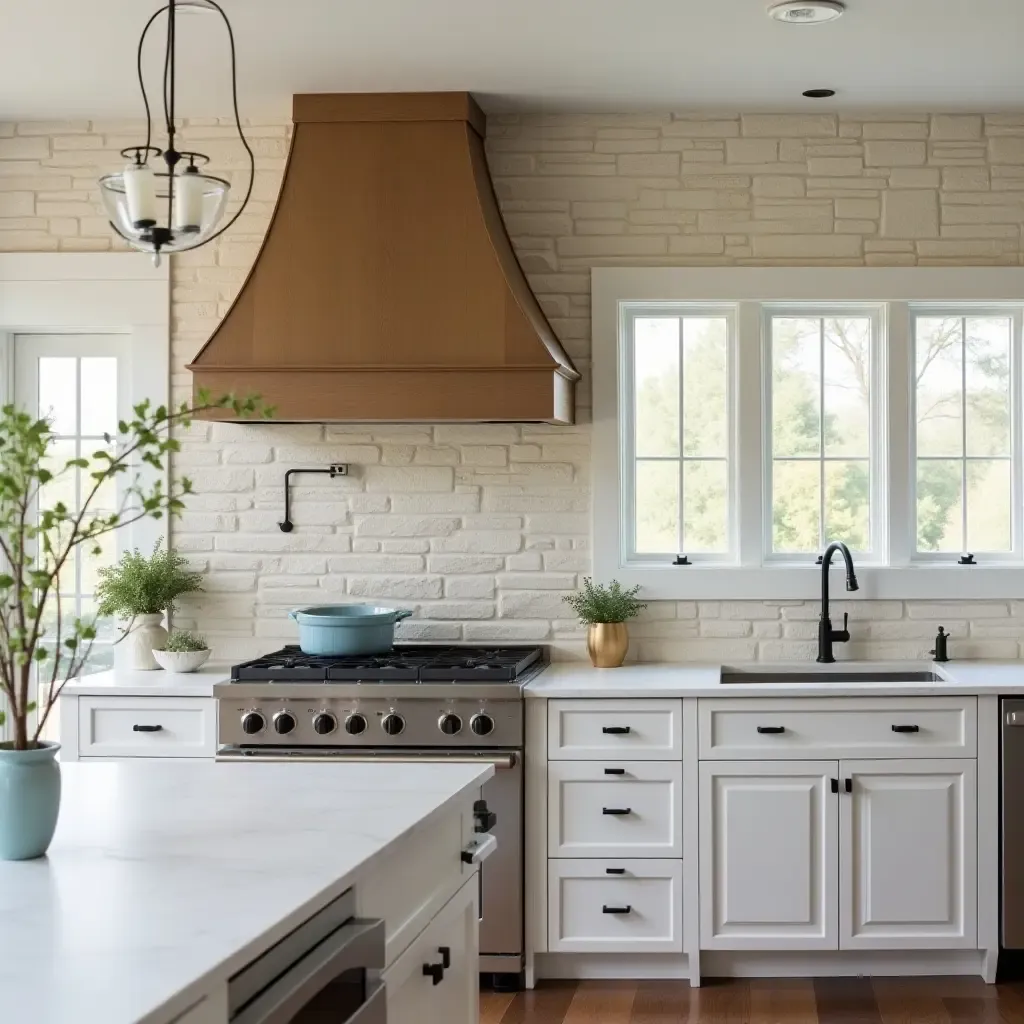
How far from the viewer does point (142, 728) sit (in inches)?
171

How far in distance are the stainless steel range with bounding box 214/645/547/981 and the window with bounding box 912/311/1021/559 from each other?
68.8 inches

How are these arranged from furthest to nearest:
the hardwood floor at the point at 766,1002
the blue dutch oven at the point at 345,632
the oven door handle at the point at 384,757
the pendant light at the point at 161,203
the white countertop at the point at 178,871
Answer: the blue dutch oven at the point at 345,632
the oven door handle at the point at 384,757
the hardwood floor at the point at 766,1002
the pendant light at the point at 161,203
the white countertop at the point at 178,871

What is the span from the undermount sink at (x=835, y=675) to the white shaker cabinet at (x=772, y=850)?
0.56m

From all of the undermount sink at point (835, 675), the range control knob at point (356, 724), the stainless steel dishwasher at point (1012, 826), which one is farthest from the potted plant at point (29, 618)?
the undermount sink at point (835, 675)

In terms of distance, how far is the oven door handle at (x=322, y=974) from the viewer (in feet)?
5.38

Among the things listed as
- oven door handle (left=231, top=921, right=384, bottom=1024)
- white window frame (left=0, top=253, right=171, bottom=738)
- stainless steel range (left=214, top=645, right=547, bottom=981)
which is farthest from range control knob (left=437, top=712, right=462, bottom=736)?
oven door handle (left=231, top=921, right=384, bottom=1024)

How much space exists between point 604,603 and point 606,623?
0.23 feet

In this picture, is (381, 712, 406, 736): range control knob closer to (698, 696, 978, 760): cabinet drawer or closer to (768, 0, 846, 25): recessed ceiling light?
(698, 696, 978, 760): cabinet drawer

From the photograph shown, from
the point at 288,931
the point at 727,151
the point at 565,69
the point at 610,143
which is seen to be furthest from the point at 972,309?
the point at 288,931

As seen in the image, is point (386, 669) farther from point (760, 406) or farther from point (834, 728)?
point (760, 406)

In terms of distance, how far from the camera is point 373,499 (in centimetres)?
491

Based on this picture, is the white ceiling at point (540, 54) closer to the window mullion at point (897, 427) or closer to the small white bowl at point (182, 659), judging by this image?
the window mullion at point (897, 427)

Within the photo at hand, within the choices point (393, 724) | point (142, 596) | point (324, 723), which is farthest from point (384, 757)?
point (142, 596)

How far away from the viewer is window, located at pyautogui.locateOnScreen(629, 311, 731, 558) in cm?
498
